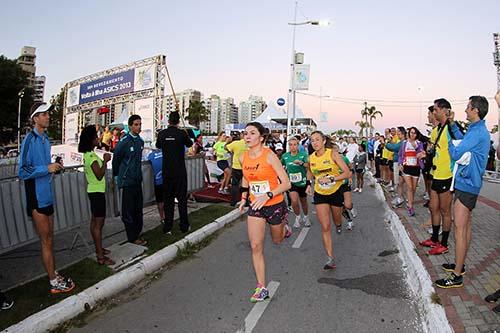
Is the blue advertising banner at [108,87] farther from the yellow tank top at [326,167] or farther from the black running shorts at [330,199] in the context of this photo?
the black running shorts at [330,199]

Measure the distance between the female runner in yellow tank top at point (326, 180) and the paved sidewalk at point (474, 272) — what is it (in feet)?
4.55

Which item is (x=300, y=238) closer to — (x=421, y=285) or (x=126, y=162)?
(x=421, y=285)

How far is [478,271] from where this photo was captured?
15.0 ft

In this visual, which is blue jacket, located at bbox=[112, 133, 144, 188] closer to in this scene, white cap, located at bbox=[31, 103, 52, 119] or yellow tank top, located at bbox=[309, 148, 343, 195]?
white cap, located at bbox=[31, 103, 52, 119]

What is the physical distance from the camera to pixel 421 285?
13.7ft

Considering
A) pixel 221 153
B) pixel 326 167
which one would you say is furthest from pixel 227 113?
pixel 326 167

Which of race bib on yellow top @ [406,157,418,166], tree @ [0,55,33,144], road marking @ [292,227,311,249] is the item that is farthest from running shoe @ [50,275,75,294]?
tree @ [0,55,33,144]

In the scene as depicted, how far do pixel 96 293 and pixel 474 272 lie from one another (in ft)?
15.3

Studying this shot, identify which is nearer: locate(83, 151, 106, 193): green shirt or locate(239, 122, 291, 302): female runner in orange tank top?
locate(239, 122, 291, 302): female runner in orange tank top

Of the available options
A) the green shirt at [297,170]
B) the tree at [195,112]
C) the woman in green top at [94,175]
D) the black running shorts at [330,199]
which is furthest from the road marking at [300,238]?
the tree at [195,112]

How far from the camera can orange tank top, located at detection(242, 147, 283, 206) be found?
13.2 feet

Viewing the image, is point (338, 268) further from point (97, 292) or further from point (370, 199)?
point (370, 199)

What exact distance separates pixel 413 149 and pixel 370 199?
378 centimetres

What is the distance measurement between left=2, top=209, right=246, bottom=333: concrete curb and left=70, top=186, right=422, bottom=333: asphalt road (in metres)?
0.18
